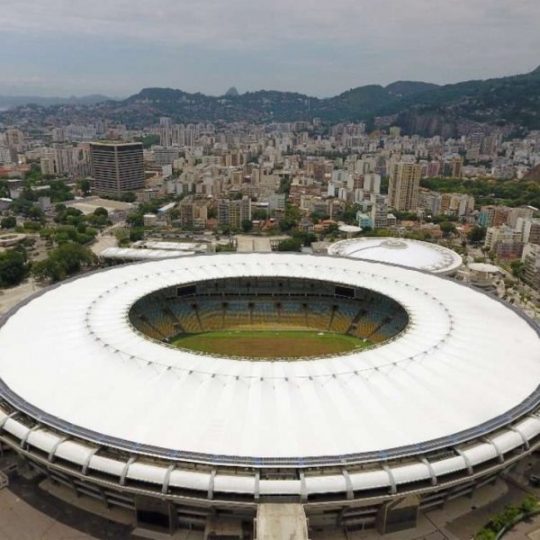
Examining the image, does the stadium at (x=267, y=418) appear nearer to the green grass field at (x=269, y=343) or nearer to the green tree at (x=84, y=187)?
the green grass field at (x=269, y=343)

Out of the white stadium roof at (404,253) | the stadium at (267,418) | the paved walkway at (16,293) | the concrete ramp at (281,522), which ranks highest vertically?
the stadium at (267,418)

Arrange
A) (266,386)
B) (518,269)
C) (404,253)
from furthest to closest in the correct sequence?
1. (518,269)
2. (404,253)
3. (266,386)

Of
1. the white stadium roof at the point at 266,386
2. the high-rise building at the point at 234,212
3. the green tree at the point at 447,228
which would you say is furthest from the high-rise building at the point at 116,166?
the white stadium roof at the point at 266,386

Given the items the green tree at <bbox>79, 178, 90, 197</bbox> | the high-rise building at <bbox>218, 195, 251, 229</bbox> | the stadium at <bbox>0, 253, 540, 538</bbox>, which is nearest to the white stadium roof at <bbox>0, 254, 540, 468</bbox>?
the stadium at <bbox>0, 253, 540, 538</bbox>

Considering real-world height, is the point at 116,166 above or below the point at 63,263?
above

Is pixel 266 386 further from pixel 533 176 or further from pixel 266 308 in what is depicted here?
pixel 533 176

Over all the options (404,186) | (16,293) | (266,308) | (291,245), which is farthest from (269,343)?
(404,186)
